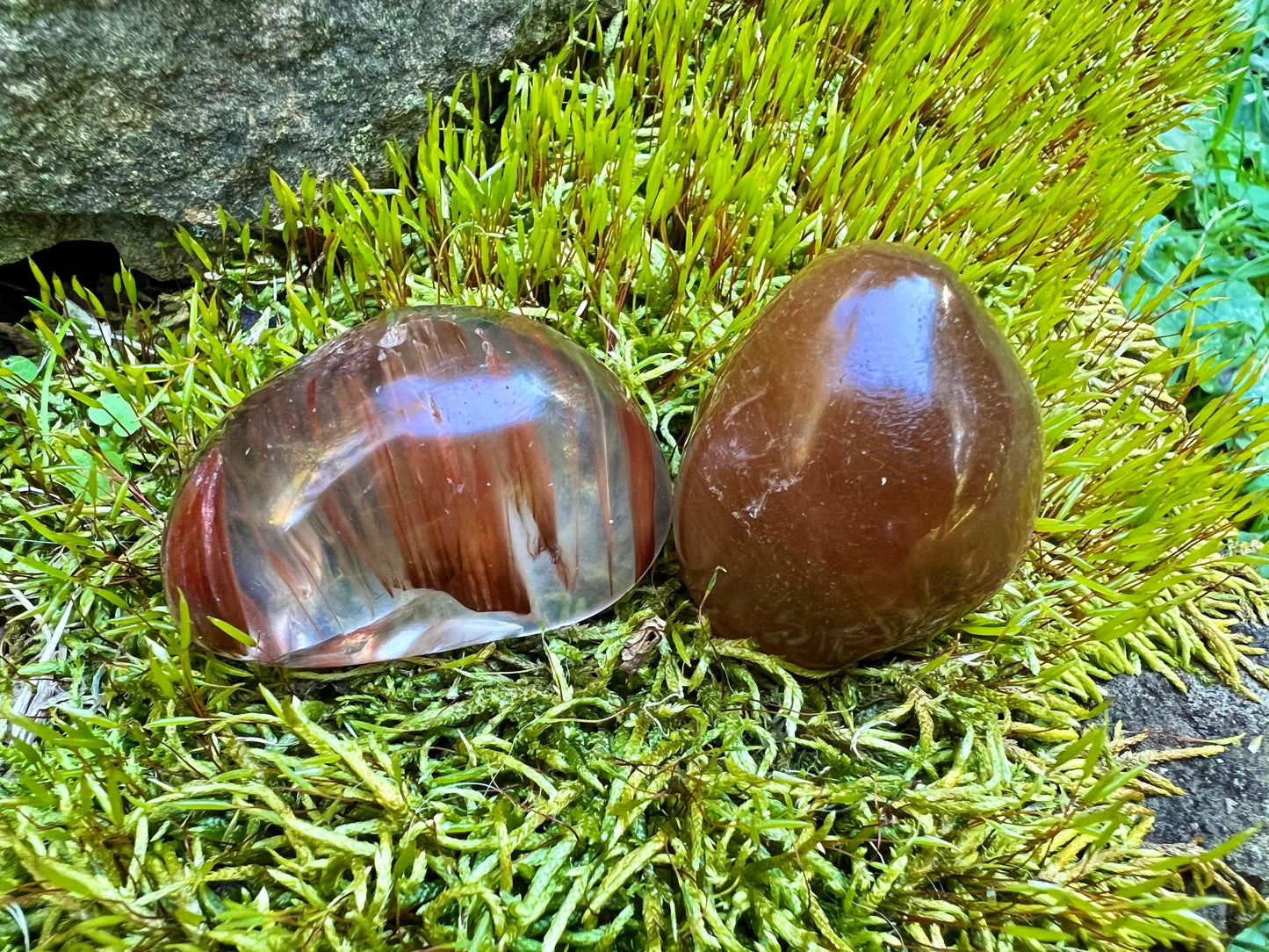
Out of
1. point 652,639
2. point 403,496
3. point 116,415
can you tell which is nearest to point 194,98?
point 116,415

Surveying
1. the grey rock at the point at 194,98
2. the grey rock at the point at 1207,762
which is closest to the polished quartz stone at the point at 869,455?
the grey rock at the point at 1207,762

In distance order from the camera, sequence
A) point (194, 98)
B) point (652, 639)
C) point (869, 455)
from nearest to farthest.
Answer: point (869, 455), point (652, 639), point (194, 98)

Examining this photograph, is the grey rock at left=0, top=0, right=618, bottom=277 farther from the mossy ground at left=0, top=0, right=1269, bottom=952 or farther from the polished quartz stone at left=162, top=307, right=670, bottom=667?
the polished quartz stone at left=162, top=307, right=670, bottom=667

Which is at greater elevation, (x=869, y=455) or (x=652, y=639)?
(x=869, y=455)

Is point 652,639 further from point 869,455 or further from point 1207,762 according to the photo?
point 1207,762

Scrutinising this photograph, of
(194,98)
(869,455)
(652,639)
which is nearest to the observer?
(869,455)

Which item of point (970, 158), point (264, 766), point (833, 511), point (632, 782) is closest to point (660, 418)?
point (833, 511)

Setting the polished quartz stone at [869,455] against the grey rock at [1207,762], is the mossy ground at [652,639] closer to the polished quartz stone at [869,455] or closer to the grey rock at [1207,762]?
the grey rock at [1207,762]
